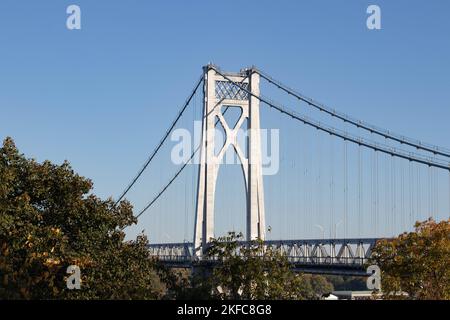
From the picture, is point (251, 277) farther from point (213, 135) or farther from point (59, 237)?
point (213, 135)

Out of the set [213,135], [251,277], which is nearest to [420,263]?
[251,277]

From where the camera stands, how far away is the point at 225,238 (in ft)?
144

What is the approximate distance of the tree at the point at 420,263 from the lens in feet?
135

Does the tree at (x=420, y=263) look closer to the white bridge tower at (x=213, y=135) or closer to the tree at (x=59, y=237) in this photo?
the tree at (x=59, y=237)

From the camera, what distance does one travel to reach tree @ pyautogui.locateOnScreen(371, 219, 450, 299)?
1625 inches

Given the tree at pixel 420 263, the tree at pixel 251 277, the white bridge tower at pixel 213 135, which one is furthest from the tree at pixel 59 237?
the white bridge tower at pixel 213 135

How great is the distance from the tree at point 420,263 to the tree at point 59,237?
1241cm

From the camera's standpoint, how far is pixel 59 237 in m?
36.3

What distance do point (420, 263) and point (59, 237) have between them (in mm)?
17980

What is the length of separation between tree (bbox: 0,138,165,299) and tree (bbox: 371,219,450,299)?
12.4m

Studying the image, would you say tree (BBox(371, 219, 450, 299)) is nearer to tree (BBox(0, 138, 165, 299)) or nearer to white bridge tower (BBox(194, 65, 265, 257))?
tree (BBox(0, 138, 165, 299))
